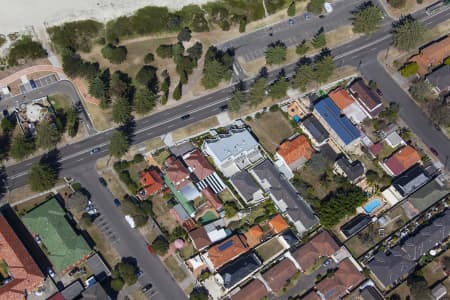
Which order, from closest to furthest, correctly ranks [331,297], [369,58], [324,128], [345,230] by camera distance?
1. [331,297]
2. [345,230]
3. [324,128]
4. [369,58]

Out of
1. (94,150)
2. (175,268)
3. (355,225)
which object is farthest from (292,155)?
(94,150)

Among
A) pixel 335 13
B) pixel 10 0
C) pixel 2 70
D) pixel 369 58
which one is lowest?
pixel 369 58

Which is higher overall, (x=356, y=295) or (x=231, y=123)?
(x=231, y=123)

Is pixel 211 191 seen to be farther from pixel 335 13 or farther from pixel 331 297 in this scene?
pixel 335 13

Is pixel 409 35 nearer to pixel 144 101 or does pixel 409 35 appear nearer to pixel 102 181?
pixel 144 101

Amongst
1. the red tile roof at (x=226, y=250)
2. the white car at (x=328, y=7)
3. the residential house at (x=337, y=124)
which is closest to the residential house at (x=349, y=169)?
the residential house at (x=337, y=124)

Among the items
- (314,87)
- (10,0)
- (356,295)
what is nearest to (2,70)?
(10,0)

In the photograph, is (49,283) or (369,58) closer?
(49,283)
